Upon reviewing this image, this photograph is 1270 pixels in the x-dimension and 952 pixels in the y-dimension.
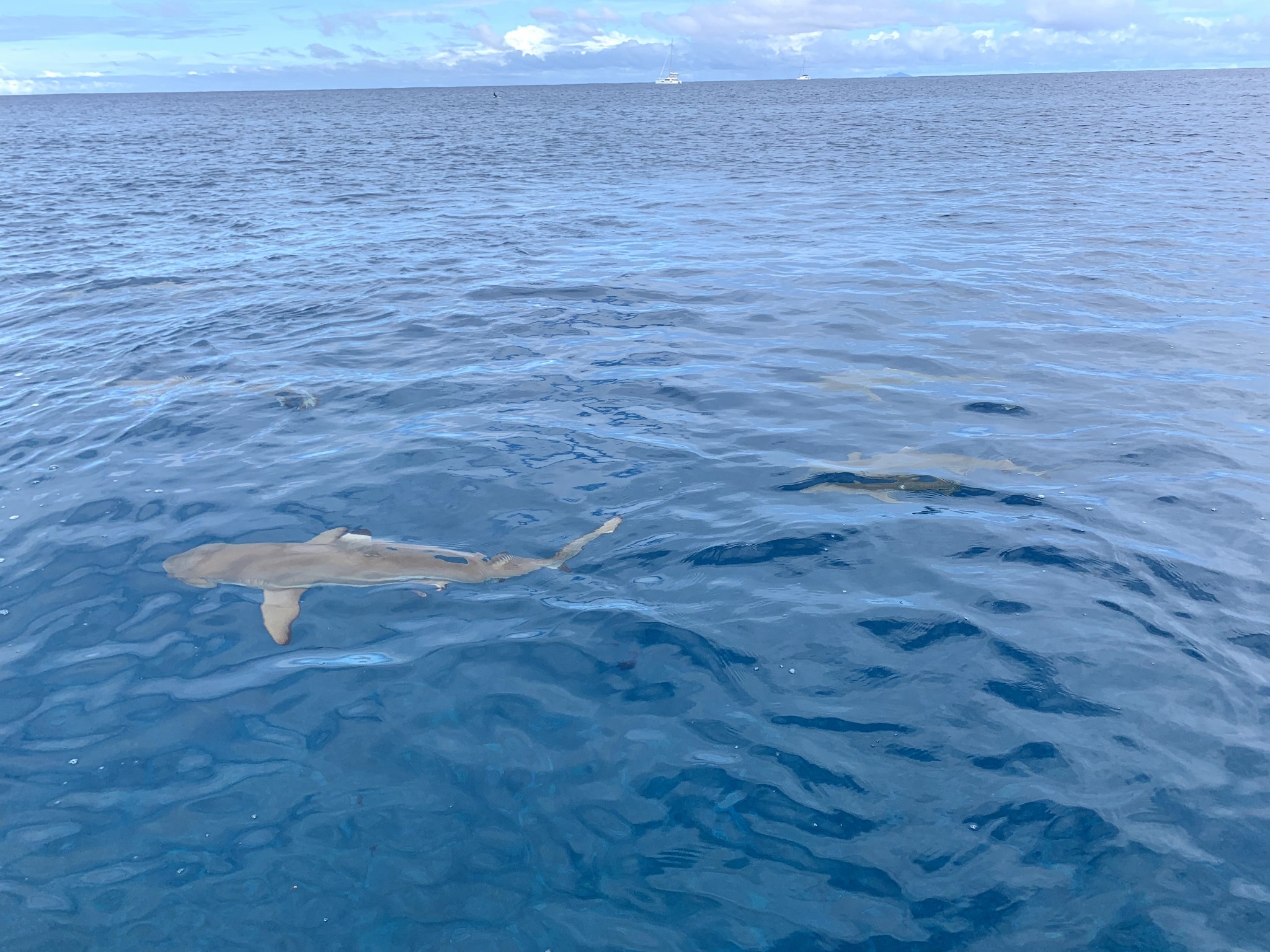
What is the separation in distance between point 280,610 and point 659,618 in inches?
144

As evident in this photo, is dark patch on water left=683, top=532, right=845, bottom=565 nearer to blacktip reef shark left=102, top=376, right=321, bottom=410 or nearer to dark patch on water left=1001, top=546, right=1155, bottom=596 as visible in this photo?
dark patch on water left=1001, top=546, right=1155, bottom=596

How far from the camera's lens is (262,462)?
1089 cm

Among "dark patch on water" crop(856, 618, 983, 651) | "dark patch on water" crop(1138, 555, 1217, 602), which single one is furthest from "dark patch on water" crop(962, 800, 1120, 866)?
"dark patch on water" crop(1138, 555, 1217, 602)

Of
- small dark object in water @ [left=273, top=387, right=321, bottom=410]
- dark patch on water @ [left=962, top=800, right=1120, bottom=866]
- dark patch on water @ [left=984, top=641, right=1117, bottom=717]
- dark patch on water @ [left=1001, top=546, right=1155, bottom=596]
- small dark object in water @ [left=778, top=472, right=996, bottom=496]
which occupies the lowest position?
dark patch on water @ [left=962, top=800, right=1120, bottom=866]

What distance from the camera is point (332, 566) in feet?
27.2

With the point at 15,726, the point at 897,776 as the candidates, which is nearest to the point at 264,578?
the point at 15,726

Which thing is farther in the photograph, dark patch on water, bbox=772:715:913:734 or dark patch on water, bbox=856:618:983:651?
dark patch on water, bbox=856:618:983:651

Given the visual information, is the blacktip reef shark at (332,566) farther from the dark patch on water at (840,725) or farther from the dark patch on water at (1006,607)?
the dark patch on water at (1006,607)

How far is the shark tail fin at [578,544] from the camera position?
27.5 ft

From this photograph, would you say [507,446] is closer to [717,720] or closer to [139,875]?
[717,720]

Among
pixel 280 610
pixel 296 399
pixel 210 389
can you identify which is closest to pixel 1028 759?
pixel 280 610

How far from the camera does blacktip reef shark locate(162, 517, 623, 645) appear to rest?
8133 millimetres

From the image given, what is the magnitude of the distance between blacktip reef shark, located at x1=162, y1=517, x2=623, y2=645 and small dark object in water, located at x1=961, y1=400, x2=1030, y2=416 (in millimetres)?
6194

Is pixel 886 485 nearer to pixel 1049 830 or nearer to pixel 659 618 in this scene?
pixel 659 618
